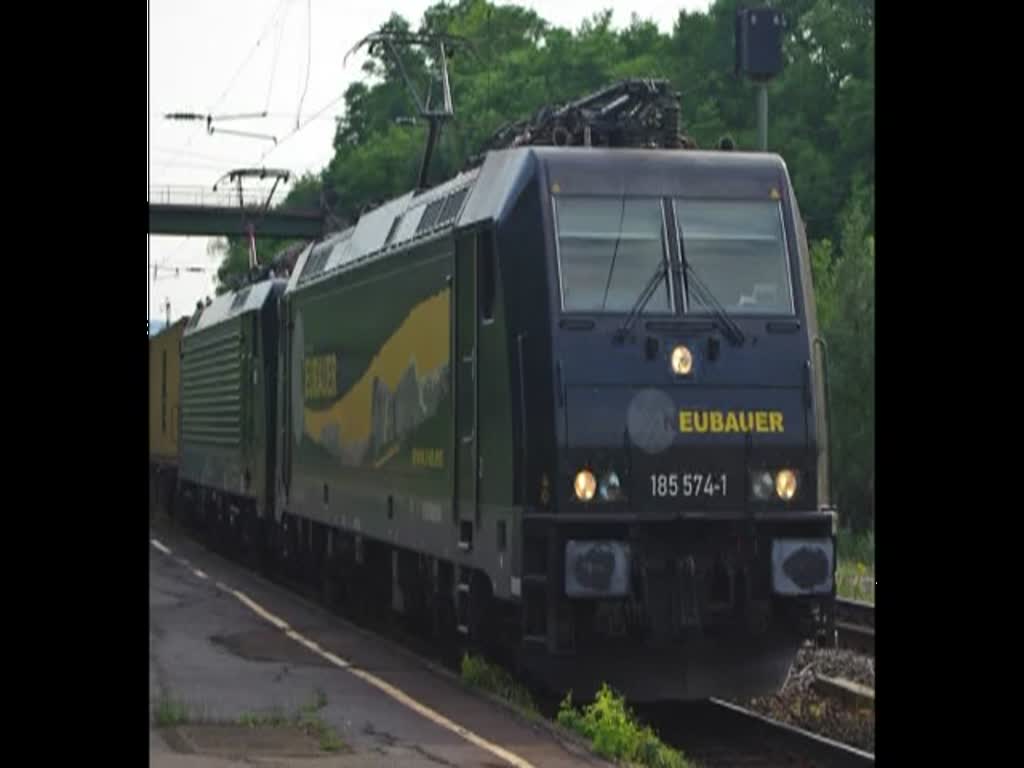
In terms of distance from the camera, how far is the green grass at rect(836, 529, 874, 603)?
843 inches

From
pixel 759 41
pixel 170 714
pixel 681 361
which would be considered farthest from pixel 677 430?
pixel 759 41

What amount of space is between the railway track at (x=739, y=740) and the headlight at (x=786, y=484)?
133 centimetres

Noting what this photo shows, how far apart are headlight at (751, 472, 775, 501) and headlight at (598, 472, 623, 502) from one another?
2.80 ft

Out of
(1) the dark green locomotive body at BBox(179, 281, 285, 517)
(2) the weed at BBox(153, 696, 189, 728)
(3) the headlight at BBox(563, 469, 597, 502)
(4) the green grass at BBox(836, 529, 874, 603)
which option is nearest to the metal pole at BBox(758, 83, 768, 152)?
(4) the green grass at BBox(836, 529, 874, 603)

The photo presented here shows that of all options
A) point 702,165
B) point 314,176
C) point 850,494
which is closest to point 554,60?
point 314,176

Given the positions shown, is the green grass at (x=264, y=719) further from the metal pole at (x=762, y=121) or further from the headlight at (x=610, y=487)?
the metal pole at (x=762, y=121)

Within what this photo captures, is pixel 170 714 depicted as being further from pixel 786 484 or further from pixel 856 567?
pixel 856 567

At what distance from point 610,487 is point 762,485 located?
3.19ft

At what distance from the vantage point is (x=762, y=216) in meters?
12.8

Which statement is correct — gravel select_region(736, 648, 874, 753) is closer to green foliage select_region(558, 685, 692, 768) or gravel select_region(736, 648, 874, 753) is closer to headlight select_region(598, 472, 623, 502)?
green foliage select_region(558, 685, 692, 768)

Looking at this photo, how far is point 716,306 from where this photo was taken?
41.3ft

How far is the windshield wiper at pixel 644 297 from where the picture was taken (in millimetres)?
12312

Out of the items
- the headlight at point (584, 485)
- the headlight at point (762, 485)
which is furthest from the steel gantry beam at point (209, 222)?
the headlight at point (584, 485)
